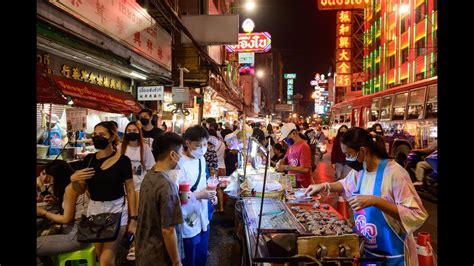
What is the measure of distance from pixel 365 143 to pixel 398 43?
34.8 meters

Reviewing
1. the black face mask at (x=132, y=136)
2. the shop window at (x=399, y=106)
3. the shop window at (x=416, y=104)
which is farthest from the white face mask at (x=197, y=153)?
the shop window at (x=399, y=106)

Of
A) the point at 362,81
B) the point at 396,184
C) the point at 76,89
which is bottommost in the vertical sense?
the point at 396,184

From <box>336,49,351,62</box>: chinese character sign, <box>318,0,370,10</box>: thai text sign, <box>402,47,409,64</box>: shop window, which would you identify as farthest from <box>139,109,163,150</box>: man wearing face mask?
<box>336,49,351,62</box>: chinese character sign

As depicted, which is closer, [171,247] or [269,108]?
[171,247]

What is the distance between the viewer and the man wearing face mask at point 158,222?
2.95m

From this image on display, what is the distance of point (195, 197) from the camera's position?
3.95 m

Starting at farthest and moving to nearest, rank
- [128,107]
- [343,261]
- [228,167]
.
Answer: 1. [228,167]
2. [128,107]
3. [343,261]

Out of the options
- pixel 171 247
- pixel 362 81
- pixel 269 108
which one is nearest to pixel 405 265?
pixel 171 247

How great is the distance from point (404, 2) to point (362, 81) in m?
14.5

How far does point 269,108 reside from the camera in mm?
102375

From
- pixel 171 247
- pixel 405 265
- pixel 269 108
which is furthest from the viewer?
pixel 269 108

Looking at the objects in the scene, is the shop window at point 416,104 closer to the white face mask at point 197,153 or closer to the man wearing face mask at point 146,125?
the man wearing face mask at point 146,125

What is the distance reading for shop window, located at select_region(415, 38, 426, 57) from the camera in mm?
27888
